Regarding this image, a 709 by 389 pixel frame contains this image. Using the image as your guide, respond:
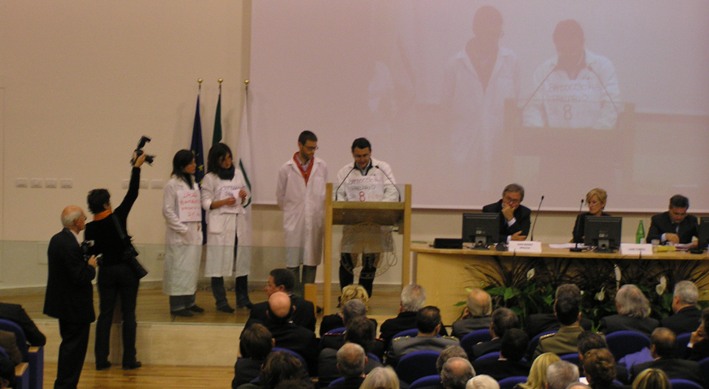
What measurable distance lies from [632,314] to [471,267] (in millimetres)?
2009

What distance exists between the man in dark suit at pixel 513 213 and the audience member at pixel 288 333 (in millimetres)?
3289

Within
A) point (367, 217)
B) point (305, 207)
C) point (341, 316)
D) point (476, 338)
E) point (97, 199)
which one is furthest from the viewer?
point (305, 207)

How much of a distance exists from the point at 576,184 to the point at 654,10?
2.00 m

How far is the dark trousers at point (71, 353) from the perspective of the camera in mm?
6523

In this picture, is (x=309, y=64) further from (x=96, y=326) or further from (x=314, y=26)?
(x=96, y=326)

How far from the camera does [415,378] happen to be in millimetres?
5023

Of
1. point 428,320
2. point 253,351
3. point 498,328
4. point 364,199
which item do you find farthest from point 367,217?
point 253,351

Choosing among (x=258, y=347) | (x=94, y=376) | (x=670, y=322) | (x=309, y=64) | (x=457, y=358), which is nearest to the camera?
(x=457, y=358)

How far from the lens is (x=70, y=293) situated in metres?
6.54

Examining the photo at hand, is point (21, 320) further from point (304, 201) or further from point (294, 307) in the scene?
point (304, 201)

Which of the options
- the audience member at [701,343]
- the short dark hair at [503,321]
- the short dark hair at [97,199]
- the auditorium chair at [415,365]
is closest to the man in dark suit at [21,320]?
the short dark hair at [97,199]

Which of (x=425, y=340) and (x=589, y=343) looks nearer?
(x=589, y=343)

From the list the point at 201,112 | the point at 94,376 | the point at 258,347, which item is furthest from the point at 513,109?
the point at 258,347

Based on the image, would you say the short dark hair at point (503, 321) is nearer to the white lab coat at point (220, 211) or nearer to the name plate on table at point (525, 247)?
the name plate on table at point (525, 247)
